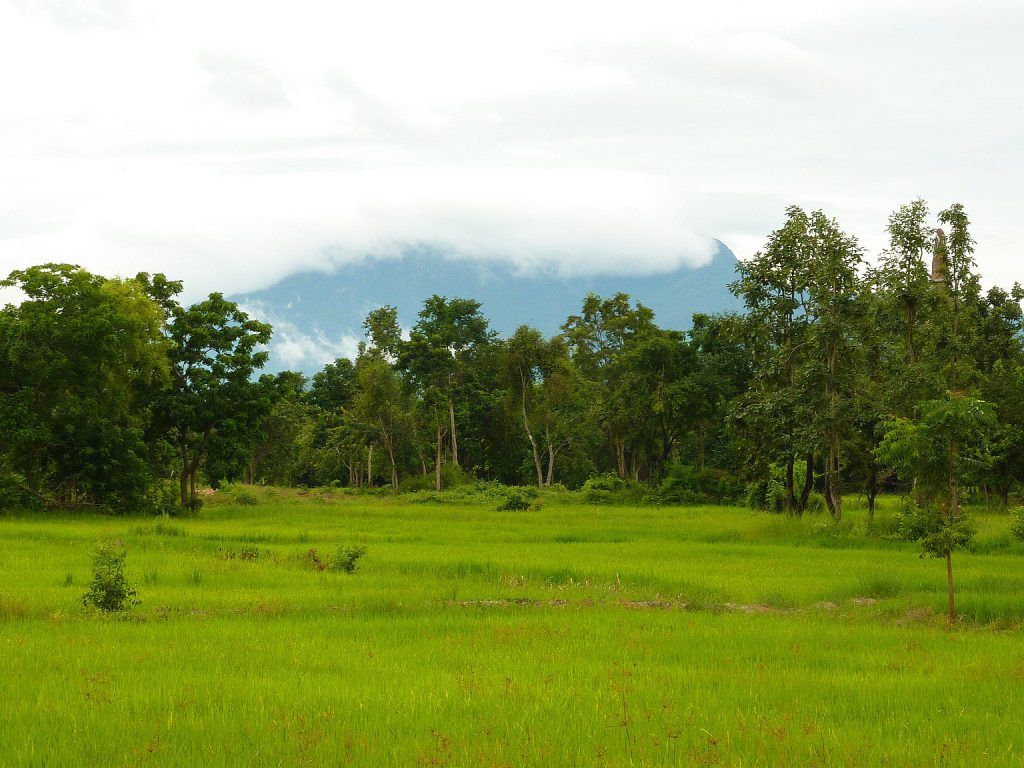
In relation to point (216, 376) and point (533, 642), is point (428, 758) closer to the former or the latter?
point (533, 642)

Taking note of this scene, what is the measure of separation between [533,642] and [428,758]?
18.7ft

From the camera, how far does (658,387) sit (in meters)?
57.7

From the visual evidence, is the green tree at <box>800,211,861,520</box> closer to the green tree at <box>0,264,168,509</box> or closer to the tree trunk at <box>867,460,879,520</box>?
the tree trunk at <box>867,460,879,520</box>

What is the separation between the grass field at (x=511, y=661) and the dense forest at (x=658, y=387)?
3.85 metres

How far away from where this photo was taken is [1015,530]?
27.3 meters

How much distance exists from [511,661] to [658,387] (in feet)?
152

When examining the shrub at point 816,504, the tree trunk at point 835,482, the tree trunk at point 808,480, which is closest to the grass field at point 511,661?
the tree trunk at point 835,482

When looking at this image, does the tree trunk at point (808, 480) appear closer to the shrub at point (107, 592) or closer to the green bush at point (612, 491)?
the green bush at point (612, 491)

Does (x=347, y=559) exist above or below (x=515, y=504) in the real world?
above

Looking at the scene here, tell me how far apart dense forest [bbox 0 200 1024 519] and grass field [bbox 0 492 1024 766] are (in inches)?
152

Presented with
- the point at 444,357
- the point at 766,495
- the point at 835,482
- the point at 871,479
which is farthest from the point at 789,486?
the point at 444,357

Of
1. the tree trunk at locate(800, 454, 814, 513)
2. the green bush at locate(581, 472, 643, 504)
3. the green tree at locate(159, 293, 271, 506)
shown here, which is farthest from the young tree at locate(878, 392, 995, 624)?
the green bush at locate(581, 472, 643, 504)

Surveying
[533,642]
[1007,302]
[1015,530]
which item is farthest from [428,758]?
[1007,302]

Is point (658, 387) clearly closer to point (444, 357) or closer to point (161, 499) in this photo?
point (444, 357)
